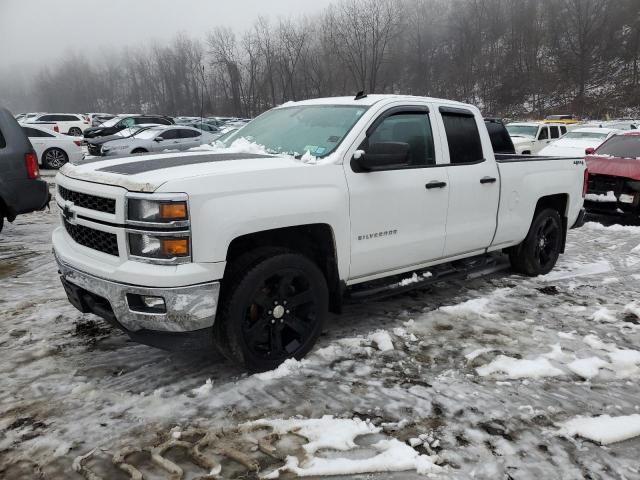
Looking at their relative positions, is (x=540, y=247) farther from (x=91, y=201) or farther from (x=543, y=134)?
(x=543, y=134)

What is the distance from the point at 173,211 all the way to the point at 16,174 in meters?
5.09

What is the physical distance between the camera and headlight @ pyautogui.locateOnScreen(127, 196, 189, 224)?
116 inches

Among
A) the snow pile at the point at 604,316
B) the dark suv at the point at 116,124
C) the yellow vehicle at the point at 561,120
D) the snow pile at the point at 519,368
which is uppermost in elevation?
the dark suv at the point at 116,124

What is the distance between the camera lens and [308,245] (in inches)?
149

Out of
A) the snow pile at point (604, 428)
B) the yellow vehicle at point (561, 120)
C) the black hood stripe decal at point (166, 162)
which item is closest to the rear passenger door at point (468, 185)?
the black hood stripe decal at point (166, 162)

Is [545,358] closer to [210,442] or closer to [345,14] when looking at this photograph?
[210,442]

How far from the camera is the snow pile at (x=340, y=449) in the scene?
2.63 metres

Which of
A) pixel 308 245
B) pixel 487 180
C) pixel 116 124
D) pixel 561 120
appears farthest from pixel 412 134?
pixel 561 120

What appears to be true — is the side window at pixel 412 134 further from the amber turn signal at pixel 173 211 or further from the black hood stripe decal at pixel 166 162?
the amber turn signal at pixel 173 211

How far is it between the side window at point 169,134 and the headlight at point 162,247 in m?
15.4

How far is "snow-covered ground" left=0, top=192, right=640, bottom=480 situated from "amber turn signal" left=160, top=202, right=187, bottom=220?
3.83 ft

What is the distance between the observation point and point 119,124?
28.8 m

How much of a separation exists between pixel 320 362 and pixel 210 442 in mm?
1133

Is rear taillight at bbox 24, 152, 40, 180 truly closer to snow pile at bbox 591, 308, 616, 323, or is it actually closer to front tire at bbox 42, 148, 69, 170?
snow pile at bbox 591, 308, 616, 323
